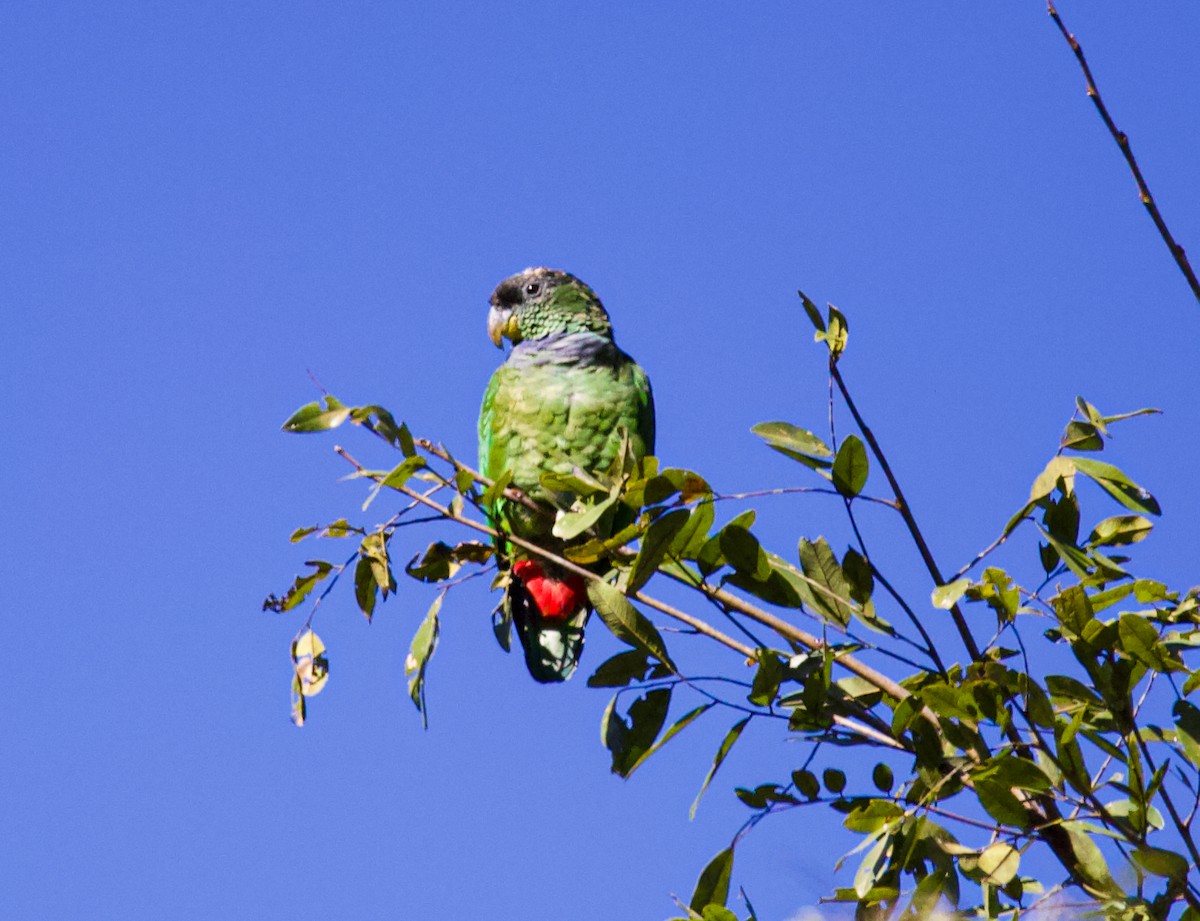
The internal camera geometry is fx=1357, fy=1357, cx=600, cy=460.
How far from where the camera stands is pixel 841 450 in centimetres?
165

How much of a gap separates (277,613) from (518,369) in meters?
1.67

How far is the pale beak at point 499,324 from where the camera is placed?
395 centimetres

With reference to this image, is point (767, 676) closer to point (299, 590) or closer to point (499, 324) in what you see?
point (299, 590)

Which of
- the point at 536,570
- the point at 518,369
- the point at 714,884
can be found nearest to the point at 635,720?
the point at 714,884

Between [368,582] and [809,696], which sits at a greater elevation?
[368,582]

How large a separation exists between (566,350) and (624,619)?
6.59ft

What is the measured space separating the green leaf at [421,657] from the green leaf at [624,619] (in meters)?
0.36

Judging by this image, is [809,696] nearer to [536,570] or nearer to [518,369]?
[536,570]

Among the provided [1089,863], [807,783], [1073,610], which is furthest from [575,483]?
[1089,863]

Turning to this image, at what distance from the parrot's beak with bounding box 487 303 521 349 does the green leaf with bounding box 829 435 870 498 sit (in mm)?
2352

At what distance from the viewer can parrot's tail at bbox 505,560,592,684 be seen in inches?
124

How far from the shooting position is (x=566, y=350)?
3.60m

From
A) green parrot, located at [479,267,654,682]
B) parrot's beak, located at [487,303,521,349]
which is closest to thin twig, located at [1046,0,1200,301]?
green parrot, located at [479,267,654,682]

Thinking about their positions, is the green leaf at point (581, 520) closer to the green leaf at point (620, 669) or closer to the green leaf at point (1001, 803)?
the green leaf at point (620, 669)
